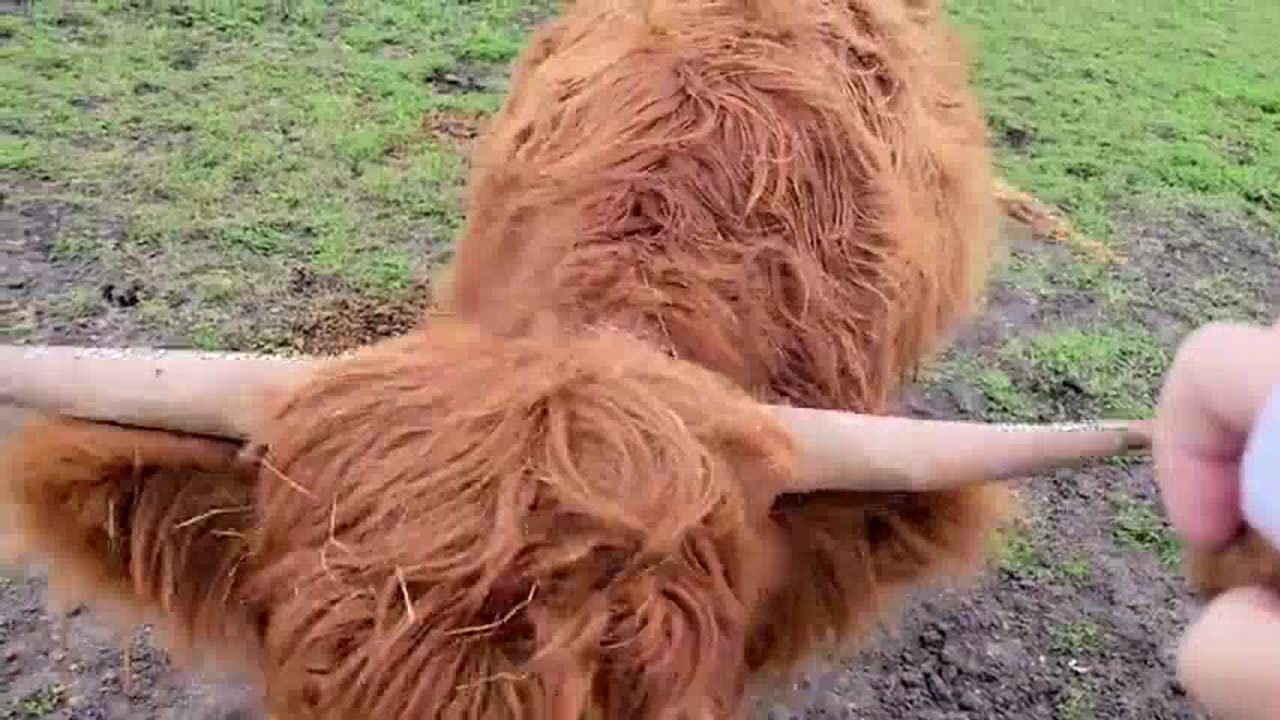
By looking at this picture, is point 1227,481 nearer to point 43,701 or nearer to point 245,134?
point 43,701

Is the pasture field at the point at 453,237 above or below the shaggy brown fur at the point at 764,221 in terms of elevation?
below

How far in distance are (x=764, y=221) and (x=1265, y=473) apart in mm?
2089

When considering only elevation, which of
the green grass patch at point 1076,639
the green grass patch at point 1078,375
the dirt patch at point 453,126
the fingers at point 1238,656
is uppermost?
the fingers at point 1238,656

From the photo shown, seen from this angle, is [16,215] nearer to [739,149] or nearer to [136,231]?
[136,231]

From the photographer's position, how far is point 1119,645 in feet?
14.7

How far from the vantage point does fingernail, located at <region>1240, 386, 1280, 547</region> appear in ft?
3.34

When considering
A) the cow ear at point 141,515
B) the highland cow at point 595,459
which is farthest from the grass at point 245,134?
the cow ear at point 141,515

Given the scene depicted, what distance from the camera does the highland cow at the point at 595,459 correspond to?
2.04 m

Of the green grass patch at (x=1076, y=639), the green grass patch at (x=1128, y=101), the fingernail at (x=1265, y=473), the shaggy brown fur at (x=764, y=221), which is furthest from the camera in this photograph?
the green grass patch at (x=1128, y=101)

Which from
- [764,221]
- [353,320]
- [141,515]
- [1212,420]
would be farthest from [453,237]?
[1212,420]

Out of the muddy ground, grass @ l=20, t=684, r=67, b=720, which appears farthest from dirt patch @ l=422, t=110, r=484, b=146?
grass @ l=20, t=684, r=67, b=720

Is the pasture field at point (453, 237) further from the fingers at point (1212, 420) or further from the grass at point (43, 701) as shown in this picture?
the fingers at point (1212, 420)

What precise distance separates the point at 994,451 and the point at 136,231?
4.14m

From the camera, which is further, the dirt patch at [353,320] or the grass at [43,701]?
Answer: the dirt patch at [353,320]
